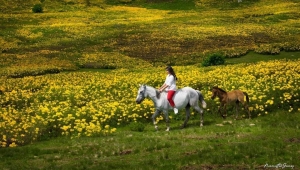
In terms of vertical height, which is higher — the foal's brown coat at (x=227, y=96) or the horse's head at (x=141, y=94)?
the horse's head at (x=141, y=94)

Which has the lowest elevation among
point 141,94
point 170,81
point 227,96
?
point 227,96

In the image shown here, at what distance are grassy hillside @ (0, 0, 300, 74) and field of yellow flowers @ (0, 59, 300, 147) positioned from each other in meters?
12.4

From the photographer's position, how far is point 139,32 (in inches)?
Result: 2719

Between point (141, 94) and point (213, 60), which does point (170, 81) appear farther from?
point (213, 60)

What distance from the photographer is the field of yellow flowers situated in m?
20.5

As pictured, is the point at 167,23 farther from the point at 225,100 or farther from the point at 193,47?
the point at 225,100

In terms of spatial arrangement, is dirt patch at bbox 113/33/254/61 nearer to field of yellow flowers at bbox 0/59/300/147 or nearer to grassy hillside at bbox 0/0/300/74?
grassy hillside at bbox 0/0/300/74

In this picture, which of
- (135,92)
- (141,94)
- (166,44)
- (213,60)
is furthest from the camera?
(166,44)

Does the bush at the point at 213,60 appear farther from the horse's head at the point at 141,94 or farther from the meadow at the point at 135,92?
the horse's head at the point at 141,94

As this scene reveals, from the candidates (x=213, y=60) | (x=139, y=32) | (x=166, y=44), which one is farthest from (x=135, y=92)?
(x=139, y=32)

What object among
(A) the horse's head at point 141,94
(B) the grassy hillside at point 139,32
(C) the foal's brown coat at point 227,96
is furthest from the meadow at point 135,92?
(A) the horse's head at point 141,94

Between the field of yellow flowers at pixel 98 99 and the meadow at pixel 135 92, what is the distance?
0.08 metres

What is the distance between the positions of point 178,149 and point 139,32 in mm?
54741

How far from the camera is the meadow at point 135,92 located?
583 inches
